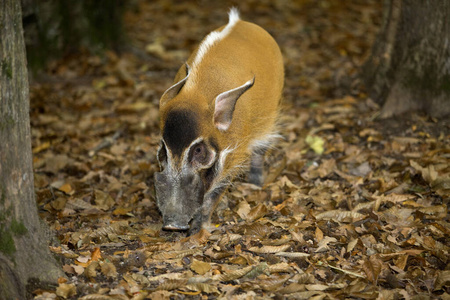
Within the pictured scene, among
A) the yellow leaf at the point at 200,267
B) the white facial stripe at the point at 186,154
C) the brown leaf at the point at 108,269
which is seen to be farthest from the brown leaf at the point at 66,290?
the white facial stripe at the point at 186,154

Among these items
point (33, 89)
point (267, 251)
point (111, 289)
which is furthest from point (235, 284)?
point (33, 89)

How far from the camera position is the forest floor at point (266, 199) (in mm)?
3727

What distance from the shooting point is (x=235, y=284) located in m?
3.69

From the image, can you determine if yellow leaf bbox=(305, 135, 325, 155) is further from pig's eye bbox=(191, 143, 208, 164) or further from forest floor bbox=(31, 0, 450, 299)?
pig's eye bbox=(191, 143, 208, 164)

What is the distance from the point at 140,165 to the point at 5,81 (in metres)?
2.88

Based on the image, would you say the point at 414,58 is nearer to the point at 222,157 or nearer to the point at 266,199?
the point at 266,199

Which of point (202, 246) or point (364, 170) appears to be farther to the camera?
point (364, 170)

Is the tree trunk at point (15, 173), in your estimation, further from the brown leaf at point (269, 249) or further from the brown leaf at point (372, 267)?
the brown leaf at point (372, 267)

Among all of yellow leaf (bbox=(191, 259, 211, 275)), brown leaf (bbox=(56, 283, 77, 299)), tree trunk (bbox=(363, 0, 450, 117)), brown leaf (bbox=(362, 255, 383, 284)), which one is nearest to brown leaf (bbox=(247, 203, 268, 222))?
yellow leaf (bbox=(191, 259, 211, 275))

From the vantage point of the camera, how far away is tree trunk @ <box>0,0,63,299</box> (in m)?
3.24

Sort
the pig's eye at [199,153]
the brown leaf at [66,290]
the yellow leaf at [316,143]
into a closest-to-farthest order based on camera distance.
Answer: the brown leaf at [66,290], the pig's eye at [199,153], the yellow leaf at [316,143]

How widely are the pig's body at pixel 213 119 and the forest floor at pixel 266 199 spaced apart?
35 cm

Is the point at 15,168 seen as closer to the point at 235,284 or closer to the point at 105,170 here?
the point at 235,284

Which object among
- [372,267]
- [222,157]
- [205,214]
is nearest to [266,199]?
[205,214]
